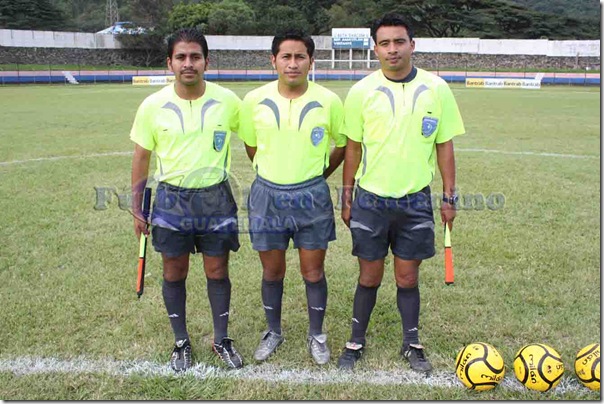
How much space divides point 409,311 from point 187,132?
172 centimetres

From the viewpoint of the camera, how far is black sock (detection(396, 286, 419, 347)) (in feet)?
10.9

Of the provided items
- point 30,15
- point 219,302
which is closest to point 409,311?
point 219,302

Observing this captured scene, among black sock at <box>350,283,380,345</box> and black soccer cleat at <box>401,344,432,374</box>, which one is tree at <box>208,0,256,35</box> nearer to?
black sock at <box>350,283,380,345</box>

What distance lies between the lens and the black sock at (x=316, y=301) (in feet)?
11.1

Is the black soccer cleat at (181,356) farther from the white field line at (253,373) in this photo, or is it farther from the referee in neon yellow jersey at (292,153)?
the referee in neon yellow jersey at (292,153)

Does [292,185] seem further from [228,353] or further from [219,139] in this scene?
[228,353]

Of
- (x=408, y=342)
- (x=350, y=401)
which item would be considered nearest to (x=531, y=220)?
(x=408, y=342)

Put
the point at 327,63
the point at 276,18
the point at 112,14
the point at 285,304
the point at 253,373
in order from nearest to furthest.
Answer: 1. the point at 253,373
2. the point at 285,304
3. the point at 327,63
4. the point at 276,18
5. the point at 112,14

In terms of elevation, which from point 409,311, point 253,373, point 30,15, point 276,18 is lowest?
point 253,373

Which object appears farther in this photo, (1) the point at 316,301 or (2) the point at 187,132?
(1) the point at 316,301

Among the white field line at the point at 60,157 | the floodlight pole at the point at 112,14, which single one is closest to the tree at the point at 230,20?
the floodlight pole at the point at 112,14

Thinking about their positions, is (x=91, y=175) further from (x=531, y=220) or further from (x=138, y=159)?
(x=531, y=220)

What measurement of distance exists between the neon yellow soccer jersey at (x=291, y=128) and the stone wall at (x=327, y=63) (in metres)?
44.7

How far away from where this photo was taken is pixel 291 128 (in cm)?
309
